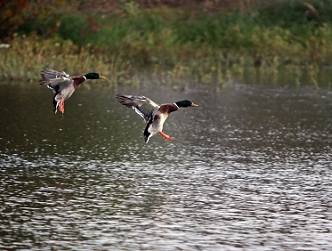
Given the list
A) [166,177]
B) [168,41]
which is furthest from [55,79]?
[168,41]

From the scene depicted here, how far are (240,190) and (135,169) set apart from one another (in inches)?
67.3

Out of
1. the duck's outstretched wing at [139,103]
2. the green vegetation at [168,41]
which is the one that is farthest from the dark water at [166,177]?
the green vegetation at [168,41]

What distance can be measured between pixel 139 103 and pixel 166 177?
3.19 ft

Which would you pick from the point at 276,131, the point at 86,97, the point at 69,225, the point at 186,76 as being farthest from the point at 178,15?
the point at 69,225

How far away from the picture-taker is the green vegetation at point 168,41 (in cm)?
2241

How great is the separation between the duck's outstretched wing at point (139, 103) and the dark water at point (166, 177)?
78cm

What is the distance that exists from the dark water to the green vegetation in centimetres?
392

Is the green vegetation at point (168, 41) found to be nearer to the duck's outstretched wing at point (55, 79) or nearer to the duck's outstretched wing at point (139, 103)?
the duck's outstretched wing at point (55, 79)

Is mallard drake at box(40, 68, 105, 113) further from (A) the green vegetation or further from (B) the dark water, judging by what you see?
(A) the green vegetation

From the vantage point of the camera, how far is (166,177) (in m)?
11.0

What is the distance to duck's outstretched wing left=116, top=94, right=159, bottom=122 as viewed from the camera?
1063 centimetres

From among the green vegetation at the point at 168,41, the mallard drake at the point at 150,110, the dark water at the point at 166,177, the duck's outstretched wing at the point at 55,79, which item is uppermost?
the green vegetation at the point at 168,41

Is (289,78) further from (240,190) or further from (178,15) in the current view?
(240,190)

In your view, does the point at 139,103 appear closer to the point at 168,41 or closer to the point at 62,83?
the point at 62,83
